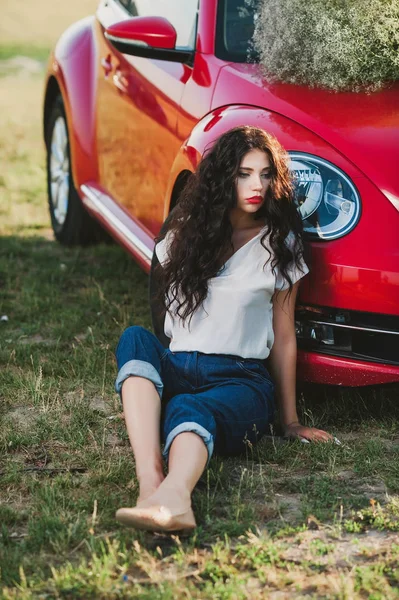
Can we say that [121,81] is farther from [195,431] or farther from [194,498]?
[194,498]

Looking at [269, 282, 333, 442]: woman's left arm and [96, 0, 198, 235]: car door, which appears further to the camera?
[96, 0, 198, 235]: car door

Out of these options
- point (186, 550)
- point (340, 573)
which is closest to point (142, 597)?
point (186, 550)

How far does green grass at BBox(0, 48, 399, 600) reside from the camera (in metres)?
2.51

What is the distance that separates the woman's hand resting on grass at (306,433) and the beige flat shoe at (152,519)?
0.80 metres

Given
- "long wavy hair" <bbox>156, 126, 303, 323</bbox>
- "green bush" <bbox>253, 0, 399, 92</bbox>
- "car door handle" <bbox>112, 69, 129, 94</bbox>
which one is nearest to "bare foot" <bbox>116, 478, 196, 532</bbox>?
"long wavy hair" <bbox>156, 126, 303, 323</bbox>

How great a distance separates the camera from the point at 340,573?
2518 mm

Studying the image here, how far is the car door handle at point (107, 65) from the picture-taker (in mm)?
4855

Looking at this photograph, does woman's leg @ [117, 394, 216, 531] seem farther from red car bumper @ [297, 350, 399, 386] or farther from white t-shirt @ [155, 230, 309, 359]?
red car bumper @ [297, 350, 399, 386]

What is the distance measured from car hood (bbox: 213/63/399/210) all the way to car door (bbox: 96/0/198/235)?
0.51m

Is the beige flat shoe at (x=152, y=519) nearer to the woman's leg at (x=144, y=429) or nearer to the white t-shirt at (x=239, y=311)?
the woman's leg at (x=144, y=429)

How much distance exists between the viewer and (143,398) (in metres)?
3.14

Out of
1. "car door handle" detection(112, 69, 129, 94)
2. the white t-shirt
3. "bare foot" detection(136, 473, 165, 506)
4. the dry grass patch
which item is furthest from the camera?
the dry grass patch

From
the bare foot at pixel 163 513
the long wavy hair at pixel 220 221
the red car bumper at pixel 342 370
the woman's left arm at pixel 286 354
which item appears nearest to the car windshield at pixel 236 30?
the long wavy hair at pixel 220 221

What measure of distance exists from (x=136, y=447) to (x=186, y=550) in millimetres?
454
